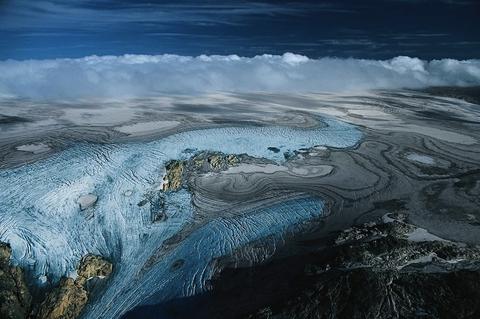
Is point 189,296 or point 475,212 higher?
point 475,212

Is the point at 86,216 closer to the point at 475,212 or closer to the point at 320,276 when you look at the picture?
the point at 320,276

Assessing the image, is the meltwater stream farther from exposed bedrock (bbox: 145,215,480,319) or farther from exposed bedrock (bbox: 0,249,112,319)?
exposed bedrock (bbox: 145,215,480,319)

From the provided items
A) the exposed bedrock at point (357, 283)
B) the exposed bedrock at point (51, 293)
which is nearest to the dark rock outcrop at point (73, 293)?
the exposed bedrock at point (51, 293)

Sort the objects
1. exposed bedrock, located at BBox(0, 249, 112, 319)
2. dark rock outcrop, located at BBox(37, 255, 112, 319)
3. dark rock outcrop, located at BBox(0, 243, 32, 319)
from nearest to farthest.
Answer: dark rock outcrop, located at BBox(0, 243, 32, 319), exposed bedrock, located at BBox(0, 249, 112, 319), dark rock outcrop, located at BBox(37, 255, 112, 319)

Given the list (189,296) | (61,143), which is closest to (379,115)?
(61,143)

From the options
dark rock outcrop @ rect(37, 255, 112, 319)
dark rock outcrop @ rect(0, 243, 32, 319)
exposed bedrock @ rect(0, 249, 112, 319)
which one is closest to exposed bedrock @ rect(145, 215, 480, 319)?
dark rock outcrop @ rect(37, 255, 112, 319)

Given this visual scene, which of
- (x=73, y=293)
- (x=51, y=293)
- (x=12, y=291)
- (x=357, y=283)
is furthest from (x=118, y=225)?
(x=357, y=283)
